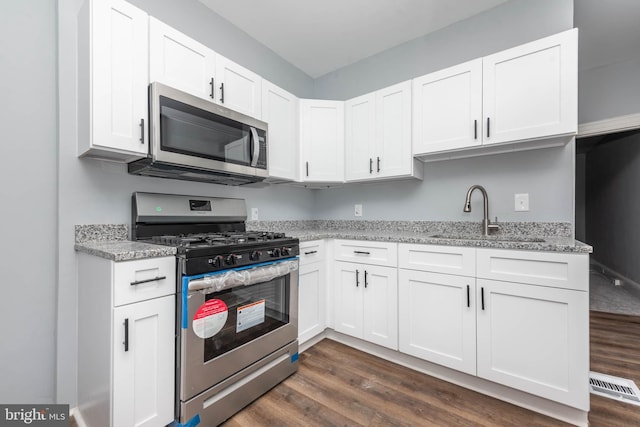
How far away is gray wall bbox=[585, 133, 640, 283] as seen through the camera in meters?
4.06

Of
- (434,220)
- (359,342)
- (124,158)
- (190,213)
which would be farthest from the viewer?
(434,220)

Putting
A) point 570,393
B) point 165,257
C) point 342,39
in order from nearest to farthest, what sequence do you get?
point 165,257 < point 570,393 < point 342,39

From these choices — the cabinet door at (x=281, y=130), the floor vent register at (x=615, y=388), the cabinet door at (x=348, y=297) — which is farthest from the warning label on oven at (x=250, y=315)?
the floor vent register at (x=615, y=388)

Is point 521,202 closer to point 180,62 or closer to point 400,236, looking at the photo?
point 400,236

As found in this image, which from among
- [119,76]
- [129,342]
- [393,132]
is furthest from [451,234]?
[119,76]

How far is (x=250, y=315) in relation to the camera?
Result: 1.66m

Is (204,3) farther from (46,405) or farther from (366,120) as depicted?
(46,405)

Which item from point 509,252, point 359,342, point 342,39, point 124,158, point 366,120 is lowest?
point 359,342

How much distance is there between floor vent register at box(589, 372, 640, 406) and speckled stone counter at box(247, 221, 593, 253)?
3.04ft

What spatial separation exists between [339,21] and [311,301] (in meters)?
2.39

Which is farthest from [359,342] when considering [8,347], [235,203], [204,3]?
[204,3]

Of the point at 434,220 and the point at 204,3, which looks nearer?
the point at 204,3

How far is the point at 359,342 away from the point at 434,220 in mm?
1235

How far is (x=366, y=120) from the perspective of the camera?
2615 mm
